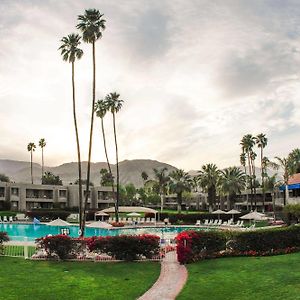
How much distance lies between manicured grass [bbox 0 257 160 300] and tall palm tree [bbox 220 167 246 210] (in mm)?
62224

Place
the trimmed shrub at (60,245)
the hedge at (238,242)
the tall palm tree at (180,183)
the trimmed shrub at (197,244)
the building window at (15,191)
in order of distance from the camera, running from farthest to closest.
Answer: the building window at (15,191)
the tall palm tree at (180,183)
the trimmed shrub at (60,245)
the hedge at (238,242)
the trimmed shrub at (197,244)

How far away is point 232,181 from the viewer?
82000 mm

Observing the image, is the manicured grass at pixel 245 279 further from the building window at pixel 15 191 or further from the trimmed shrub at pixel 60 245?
the building window at pixel 15 191

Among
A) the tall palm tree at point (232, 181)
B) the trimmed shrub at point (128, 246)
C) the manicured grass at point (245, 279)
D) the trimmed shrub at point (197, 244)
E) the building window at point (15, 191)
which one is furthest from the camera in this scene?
the building window at point (15, 191)

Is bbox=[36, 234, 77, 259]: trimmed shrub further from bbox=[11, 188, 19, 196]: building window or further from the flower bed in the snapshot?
bbox=[11, 188, 19, 196]: building window

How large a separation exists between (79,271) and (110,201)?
87330mm

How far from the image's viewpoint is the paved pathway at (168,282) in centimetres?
1478

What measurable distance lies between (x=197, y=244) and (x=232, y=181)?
2429 inches

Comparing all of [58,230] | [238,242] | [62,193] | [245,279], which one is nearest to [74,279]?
[245,279]

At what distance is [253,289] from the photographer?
14.9 meters

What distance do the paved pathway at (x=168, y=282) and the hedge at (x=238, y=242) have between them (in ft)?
3.53

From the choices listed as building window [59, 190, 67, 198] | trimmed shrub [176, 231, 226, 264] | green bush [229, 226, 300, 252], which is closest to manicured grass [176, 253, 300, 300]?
trimmed shrub [176, 231, 226, 264]

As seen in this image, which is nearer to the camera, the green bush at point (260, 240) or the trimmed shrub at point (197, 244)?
the trimmed shrub at point (197, 244)

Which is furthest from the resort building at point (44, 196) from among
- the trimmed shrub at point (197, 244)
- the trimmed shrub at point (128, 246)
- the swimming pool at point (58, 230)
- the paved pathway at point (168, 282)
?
the paved pathway at point (168, 282)
